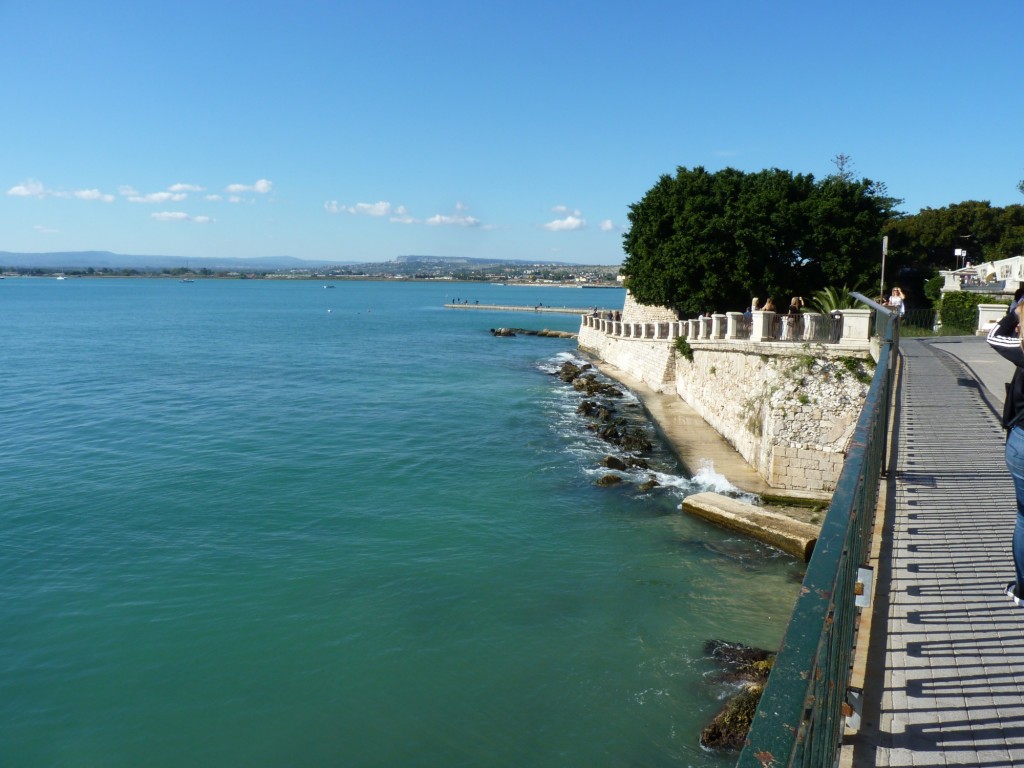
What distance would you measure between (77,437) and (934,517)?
25915 mm

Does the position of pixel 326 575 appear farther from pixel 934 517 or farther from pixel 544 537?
pixel 934 517

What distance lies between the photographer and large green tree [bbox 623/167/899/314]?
98.4 feet

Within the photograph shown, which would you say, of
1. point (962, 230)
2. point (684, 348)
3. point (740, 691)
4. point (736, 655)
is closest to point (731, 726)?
point (740, 691)

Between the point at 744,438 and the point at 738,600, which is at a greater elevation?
the point at 744,438

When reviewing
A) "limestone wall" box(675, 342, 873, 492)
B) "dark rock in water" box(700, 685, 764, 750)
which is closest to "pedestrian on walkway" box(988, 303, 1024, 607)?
"dark rock in water" box(700, 685, 764, 750)

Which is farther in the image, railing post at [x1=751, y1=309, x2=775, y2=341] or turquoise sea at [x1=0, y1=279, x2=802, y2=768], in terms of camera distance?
railing post at [x1=751, y1=309, x2=775, y2=341]

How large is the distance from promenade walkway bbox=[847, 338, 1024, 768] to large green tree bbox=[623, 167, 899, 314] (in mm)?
22628

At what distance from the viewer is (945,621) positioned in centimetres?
469

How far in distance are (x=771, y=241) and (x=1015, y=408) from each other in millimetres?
27859

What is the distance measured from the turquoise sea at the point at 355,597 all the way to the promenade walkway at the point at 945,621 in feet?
13.9

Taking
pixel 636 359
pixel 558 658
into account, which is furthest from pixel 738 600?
pixel 636 359

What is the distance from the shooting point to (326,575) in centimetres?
1397

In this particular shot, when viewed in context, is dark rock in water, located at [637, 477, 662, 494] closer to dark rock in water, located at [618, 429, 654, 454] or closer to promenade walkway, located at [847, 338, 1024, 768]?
dark rock in water, located at [618, 429, 654, 454]

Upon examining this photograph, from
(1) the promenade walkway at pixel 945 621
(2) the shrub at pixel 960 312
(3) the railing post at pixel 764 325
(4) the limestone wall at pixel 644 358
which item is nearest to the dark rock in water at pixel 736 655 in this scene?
(1) the promenade walkway at pixel 945 621
